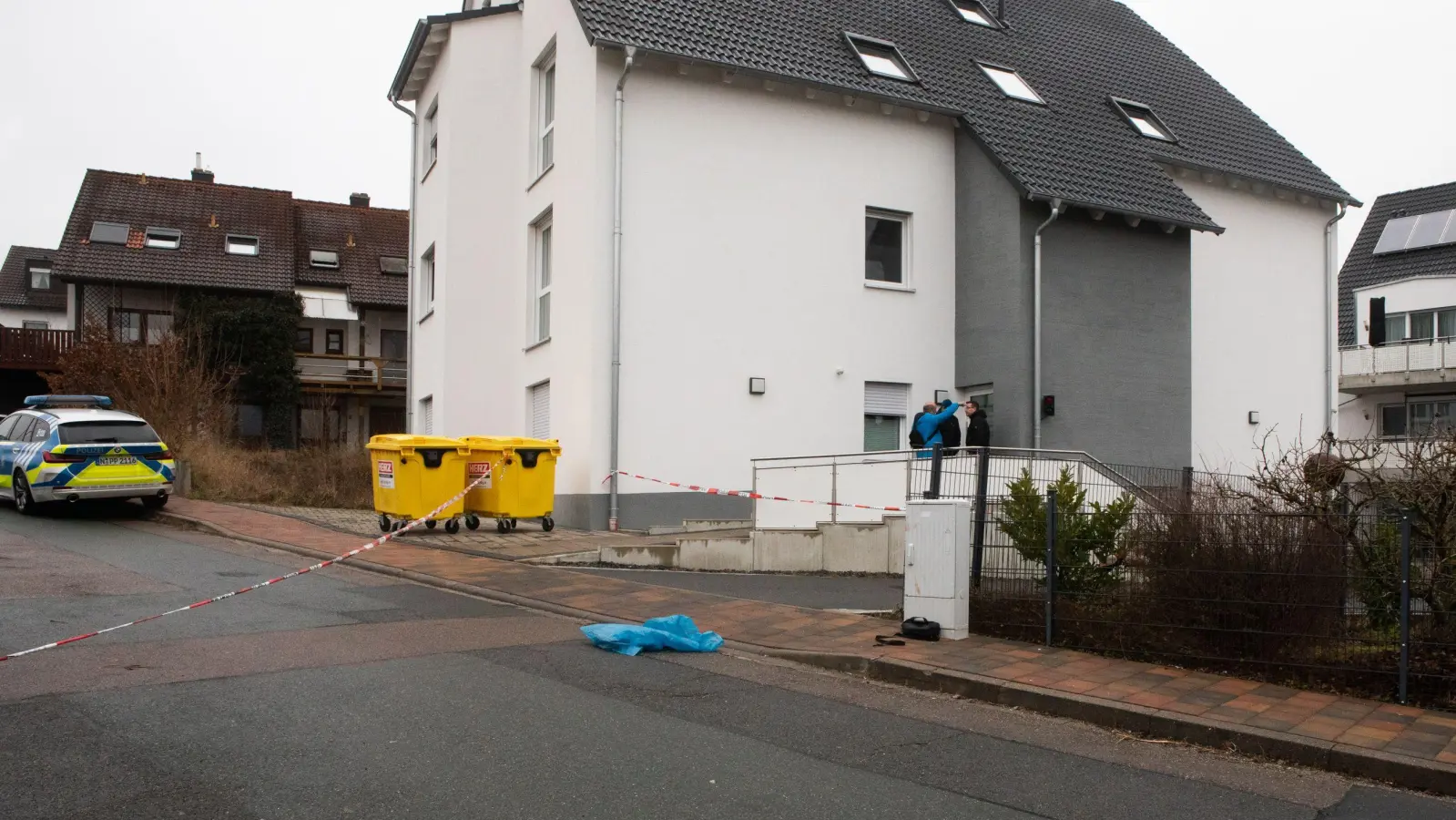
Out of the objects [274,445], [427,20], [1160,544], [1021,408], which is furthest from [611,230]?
[274,445]

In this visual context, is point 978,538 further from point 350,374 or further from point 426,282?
point 350,374

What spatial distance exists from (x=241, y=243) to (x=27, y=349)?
759 centimetres

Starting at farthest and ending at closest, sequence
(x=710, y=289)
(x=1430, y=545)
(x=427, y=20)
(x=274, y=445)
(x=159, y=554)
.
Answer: (x=274, y=445), (x=427, y=20), (x=710, y=289), (x=159, y=554), (x=1430, y=545)

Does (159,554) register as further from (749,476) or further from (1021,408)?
(1021,408)

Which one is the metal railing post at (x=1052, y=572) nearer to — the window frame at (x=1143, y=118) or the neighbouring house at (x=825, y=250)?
the neighbouring house at (x=825, y=250)

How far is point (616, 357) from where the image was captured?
1574cm

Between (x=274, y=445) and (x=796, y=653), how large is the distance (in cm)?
3206

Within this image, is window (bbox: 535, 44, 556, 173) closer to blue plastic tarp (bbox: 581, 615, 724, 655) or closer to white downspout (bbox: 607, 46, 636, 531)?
white downspout (bbox: 607, 46, 636, 531)

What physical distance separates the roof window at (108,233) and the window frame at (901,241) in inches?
1185

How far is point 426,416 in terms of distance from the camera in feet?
79.2

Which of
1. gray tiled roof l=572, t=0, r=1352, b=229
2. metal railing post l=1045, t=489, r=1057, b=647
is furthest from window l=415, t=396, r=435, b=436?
metal railing post l=1045, t=489, r=1057, b=647

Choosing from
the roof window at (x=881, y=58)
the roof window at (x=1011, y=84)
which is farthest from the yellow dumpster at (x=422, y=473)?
the roof window at (x=1011, y=84)

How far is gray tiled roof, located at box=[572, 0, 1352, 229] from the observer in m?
17.2

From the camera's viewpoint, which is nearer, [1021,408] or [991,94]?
[1021,408]
